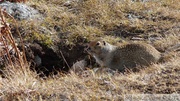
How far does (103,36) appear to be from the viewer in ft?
22.2

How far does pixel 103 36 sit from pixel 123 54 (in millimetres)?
950

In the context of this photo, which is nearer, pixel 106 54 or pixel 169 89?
pixel 169 89

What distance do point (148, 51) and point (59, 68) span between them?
1537mm

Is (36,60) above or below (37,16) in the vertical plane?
below

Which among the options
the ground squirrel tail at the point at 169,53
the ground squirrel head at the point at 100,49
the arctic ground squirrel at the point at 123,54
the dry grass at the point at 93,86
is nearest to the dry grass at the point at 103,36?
the dry grass at the point at 93,86

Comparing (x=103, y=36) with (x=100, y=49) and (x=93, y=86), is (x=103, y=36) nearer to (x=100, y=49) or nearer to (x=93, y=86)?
(x=100, y=49)

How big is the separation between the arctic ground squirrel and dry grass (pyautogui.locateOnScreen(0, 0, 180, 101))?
450 millimetres

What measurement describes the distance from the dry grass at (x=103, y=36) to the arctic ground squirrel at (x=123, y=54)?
0.45 m

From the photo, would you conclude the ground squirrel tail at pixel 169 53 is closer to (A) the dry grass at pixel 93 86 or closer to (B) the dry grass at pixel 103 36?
(B) the dry grass at pixel 103 36

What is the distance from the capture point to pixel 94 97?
4.05m

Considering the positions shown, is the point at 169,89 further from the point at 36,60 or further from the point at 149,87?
the point at 36,60

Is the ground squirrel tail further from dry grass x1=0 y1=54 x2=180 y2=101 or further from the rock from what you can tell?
the rock

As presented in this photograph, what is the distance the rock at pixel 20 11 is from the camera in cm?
698

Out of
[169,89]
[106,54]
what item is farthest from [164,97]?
[106,54]
